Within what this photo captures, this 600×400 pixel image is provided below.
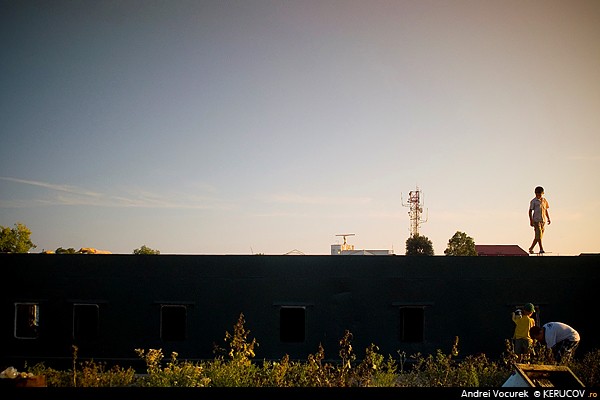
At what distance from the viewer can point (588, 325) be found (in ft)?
50.7

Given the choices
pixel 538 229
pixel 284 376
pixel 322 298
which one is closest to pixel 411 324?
pixel 322 298

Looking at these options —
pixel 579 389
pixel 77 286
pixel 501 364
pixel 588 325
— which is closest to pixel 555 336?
pixel 501 364

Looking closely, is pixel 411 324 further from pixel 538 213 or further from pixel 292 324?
pixel 538 213

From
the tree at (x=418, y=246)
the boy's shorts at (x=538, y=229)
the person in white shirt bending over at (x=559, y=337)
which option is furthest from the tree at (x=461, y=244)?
the person in white shirt bending over at (x=559, y=337)

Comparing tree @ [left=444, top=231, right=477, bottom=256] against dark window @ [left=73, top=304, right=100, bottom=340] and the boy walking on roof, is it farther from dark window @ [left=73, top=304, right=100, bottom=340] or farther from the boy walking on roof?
dark window @ [left=73, top=304, right=100, bottom=340]

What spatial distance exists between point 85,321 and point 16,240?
6365 centimetres

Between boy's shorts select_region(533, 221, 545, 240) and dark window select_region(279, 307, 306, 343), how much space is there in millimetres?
6643

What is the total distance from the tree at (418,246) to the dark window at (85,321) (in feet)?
150

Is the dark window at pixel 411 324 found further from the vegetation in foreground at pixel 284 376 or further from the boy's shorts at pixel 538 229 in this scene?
the boy's shorts at pixel 538 229

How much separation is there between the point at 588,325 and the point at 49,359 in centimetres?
1475

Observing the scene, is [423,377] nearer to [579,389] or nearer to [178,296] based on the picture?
[579,389]

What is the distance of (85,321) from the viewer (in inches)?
636

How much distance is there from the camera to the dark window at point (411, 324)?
15.5 metres

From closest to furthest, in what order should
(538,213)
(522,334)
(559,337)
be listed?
(522,334) → (559,337) → (538,213)
